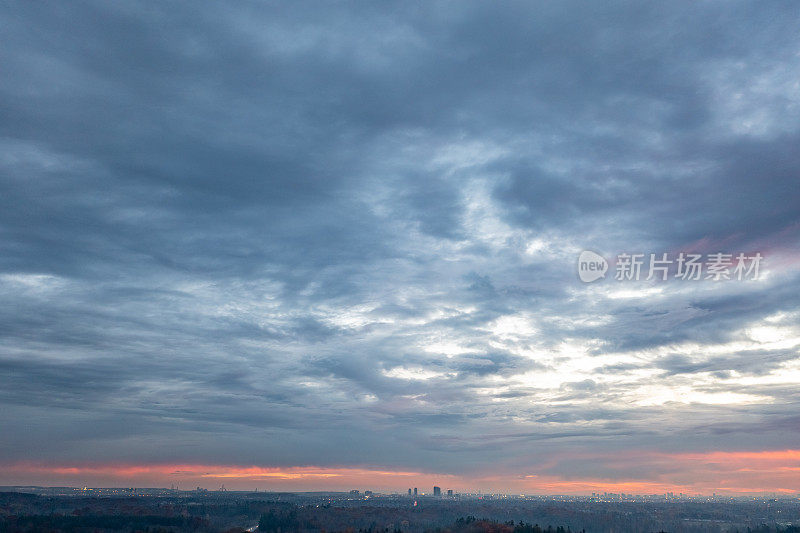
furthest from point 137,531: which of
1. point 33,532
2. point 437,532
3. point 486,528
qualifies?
point 486,528

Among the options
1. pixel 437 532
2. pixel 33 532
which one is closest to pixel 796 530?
pixel 437 532

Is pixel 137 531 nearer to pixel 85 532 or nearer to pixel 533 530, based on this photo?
pixel 85 532

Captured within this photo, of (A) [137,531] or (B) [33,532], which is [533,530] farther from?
(B) [33,532]

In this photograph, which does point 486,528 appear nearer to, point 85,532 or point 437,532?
point 437,532

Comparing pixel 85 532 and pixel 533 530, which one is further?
pixel 85 532

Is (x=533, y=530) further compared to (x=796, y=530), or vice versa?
(x=796, y=530)

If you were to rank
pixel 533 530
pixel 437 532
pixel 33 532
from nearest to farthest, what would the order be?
pixel 533 530 < pixel 33 532 < pixel 437 532

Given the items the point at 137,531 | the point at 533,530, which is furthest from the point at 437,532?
the point at 137,531

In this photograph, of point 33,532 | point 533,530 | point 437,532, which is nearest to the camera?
point 533,530
